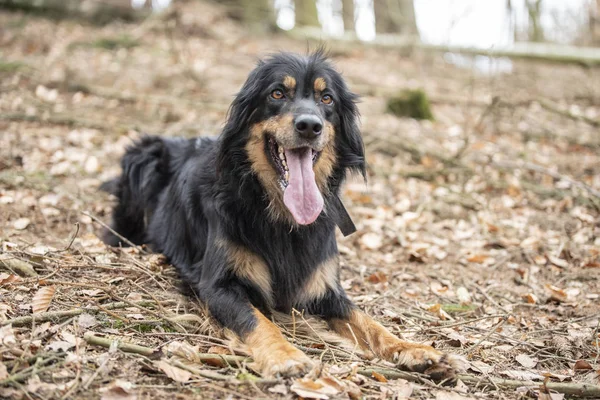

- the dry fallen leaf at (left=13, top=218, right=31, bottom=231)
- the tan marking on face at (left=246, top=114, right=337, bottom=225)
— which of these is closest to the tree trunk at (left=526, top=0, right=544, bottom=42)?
the tan marking on face at (left=246, top=114, right=337, bottom=225)

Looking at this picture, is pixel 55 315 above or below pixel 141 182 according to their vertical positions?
below

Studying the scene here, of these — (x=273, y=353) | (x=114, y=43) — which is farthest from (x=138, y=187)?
(x=114, y=43)

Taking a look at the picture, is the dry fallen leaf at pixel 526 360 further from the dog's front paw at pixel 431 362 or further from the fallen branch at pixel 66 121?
the fallen branch at pixel 66 121

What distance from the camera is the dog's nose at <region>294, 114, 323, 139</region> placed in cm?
370

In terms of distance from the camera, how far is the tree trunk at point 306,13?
1574 centimetres

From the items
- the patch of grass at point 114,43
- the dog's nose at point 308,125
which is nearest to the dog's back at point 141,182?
the dog's nose at point 308,125

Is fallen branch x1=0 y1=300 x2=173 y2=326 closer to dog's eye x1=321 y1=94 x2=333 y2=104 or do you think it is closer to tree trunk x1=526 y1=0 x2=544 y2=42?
dog's eye x1=321 y1=94 x2=333 y2=104

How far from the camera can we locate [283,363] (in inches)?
116

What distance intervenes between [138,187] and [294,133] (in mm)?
2410

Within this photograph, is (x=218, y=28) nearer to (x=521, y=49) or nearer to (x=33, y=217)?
(x=521, y=49)

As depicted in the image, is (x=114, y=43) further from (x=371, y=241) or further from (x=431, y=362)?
(x=431, y=362)

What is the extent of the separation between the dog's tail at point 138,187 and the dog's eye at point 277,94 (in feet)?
6.10

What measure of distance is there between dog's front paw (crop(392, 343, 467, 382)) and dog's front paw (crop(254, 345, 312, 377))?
2.13ft

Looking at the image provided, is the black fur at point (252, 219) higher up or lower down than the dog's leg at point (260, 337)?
higher up
